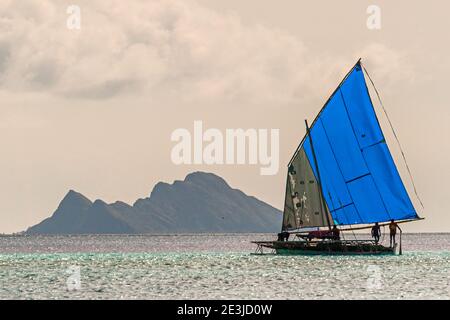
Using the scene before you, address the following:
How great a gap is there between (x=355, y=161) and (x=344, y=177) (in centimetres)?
231

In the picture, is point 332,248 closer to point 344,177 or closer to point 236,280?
point 344,177

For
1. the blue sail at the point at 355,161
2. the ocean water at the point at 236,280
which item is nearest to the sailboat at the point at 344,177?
the blue sail at the point at 355,161

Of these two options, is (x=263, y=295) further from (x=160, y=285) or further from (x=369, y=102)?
(x=369, y=102)

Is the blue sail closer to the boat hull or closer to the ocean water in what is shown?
the boat hull

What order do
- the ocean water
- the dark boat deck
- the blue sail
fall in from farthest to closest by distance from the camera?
the dark boat deck, the blue sail, the ocean water

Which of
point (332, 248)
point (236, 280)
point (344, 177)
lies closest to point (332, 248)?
point (332, 248)

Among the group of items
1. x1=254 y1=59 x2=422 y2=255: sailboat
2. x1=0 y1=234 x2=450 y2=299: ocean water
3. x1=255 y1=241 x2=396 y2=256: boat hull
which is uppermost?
x1=254 y1=59 x2=422 y2=255: sailboat

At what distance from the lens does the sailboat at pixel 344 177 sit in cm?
9212

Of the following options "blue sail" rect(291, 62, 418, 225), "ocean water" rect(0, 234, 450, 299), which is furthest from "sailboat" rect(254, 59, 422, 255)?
"ocean water" rect(0, 234, 450, 299)

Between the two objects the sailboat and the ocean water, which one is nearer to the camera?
the ocean water

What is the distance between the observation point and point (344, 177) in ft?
316

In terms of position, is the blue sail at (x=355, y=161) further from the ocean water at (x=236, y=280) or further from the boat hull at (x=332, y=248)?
the ocean water at (x=236, y=280)

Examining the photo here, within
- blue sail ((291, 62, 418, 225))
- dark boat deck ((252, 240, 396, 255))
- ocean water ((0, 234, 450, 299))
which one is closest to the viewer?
ocean water ((0, 234, 450, 299))

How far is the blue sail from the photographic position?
3622 inches
